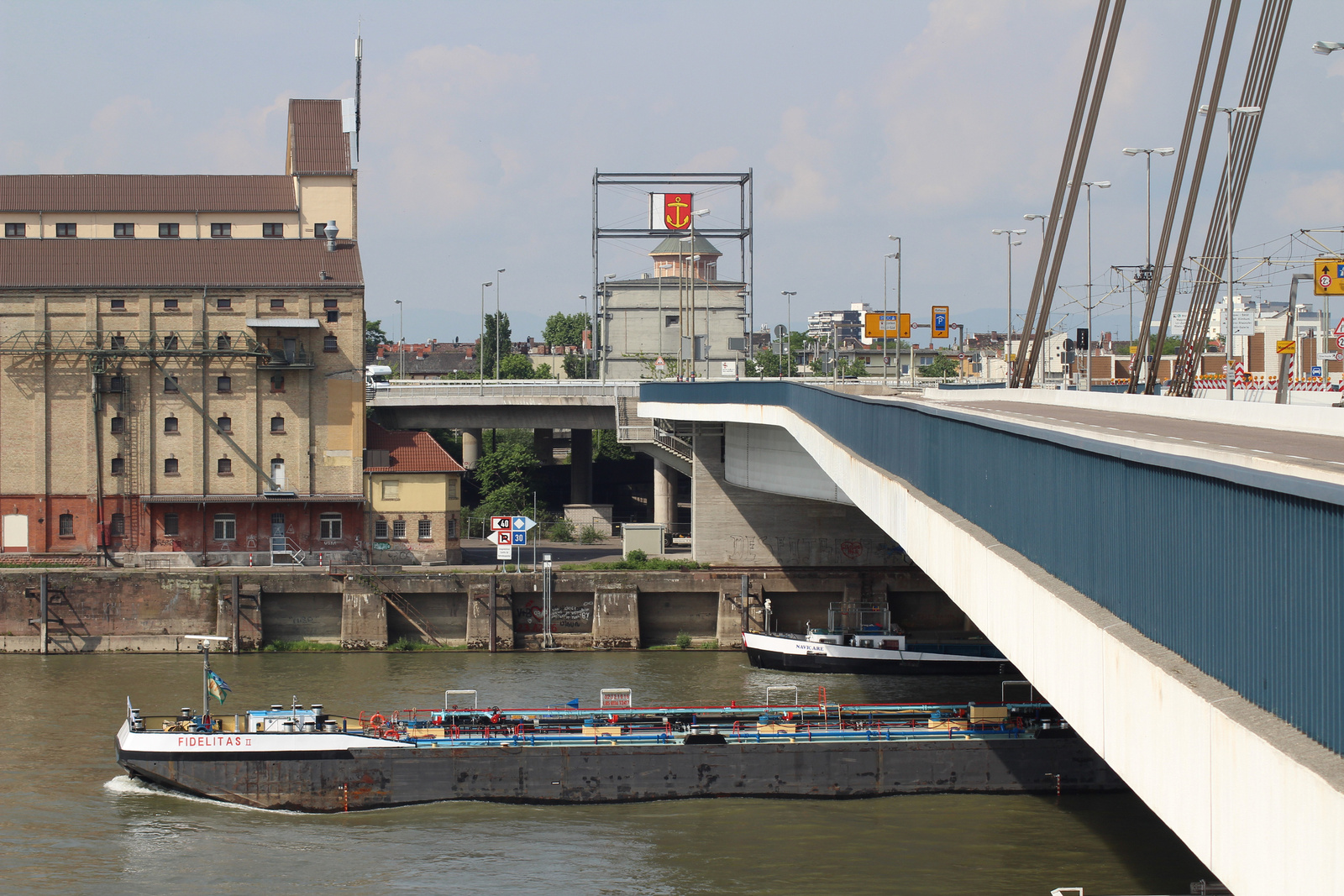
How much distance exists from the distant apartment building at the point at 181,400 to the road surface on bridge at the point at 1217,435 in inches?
1263

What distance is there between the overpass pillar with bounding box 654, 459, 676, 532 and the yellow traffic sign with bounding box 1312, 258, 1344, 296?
1379 inches

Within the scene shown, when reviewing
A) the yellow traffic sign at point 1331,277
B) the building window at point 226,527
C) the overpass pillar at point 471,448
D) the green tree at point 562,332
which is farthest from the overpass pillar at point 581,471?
the green tree at point 562,332

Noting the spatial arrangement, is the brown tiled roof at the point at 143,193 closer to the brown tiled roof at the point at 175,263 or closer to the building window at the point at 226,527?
the brown tiled roof at the point at 175,263

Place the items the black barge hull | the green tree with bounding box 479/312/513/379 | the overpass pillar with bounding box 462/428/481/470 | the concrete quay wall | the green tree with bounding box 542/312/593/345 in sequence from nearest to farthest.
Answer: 1. the black barge hull
2. the concrete quay wall
3. the overpass pillar with bounding box 462/428/481/470
4. the green tree with bounding box 479/312/513/379
5. the green tree with bounding box 542/312/593/345

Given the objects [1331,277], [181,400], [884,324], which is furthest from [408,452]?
[1331,277]

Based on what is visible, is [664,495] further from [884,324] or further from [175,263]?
[175,263]

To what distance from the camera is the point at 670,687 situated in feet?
142

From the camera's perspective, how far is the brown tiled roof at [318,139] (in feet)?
195

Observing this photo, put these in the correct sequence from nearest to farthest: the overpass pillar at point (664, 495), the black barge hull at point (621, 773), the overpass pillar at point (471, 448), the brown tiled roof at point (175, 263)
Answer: the black barge hull at point (621, 773) → the brown tiled roof at point (175, 263) → the overpass pillar at point (664, 495) → the overpass pillar at point (471, 448)

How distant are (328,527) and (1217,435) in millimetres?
41315

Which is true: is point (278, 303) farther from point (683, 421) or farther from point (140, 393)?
point (683, 421)

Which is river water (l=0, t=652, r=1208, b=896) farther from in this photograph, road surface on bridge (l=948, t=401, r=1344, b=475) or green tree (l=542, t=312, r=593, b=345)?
green tree (l=542, t=312, r=593, b=345)

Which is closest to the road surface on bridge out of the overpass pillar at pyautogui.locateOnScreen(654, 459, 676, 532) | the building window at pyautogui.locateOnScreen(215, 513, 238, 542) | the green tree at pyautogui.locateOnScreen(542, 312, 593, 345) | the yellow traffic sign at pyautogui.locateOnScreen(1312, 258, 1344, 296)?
the yellow traffic sign at pyautogui.locateOnScreen(1312, 258, 1344, 296)

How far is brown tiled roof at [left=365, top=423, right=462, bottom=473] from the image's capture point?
2199 inches
